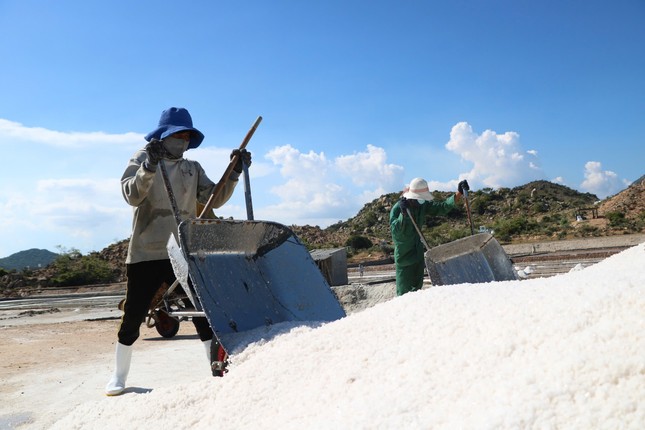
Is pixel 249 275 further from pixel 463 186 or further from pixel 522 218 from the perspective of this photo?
pixel 522 218

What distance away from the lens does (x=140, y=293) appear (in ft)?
12.3

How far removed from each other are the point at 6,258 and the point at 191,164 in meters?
110

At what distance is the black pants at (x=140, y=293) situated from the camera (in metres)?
3.70

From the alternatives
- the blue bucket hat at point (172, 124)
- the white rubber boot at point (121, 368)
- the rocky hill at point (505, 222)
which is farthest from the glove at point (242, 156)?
the rocky hill at point (505, 222)

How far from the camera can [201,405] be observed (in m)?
2.45

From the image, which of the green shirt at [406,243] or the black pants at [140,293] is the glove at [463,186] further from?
the black pants at [140,293]

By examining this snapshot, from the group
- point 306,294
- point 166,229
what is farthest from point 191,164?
point 306,294

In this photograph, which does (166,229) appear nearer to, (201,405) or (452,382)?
(201,405)

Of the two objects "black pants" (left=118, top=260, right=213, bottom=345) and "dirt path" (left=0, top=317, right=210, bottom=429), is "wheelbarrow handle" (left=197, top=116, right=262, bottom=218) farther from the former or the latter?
"dirt path" (left=0, top=317, right=210, bottom=429)

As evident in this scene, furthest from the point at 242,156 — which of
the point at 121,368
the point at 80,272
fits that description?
the point at 80,272

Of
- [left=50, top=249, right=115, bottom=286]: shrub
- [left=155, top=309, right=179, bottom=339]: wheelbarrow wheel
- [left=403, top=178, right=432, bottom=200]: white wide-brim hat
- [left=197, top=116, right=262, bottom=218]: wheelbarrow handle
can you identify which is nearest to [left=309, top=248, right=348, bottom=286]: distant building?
[left=155, top=309, right=179, bottom=339]: wheelbarrow wheel

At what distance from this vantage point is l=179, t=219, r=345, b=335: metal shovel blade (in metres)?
3.28

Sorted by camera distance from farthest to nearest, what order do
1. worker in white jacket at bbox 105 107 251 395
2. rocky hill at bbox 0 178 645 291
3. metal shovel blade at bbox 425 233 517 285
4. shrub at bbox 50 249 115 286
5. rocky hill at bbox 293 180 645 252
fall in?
rocky hill at bbox 293 180 645 252, rocky hill at bbox 0 178 645 291, shrub at bbox 50 249 115 286, metal shovel blade at bbox 425 233 517 285, worker in white jacket at bbox 105 107 251 395

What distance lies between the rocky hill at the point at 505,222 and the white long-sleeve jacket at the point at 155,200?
673 inches
